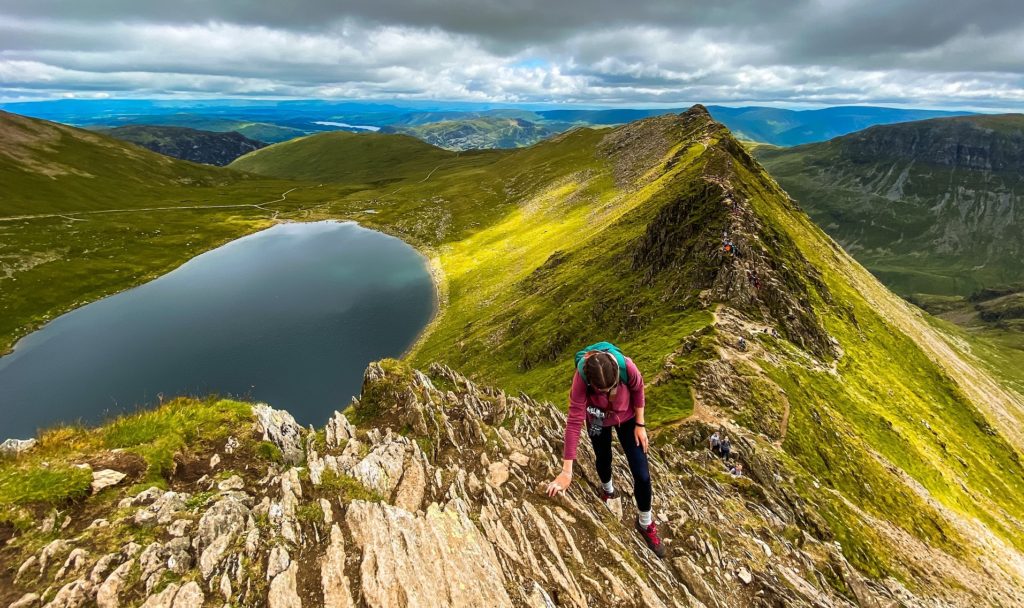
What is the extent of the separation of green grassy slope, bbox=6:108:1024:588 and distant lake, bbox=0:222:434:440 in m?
16.7

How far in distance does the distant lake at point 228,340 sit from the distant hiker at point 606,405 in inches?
2347

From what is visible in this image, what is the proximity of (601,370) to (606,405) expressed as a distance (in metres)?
1.52

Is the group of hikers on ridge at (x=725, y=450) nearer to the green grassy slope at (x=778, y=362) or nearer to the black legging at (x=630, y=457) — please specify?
the green grassy slope at (x=778, y=362)

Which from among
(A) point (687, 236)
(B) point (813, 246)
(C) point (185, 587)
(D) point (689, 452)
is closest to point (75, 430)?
(C) point (185, 587)

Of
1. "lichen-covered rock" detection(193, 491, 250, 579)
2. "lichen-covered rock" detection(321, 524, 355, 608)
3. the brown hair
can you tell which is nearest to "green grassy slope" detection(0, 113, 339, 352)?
"lichen-covered rock" detection(193, 491, 250, 579)

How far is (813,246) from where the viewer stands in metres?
84.8

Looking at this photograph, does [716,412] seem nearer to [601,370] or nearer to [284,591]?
[601,370]

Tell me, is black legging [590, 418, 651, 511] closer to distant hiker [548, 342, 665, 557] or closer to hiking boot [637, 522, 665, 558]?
distant hiker [548, 342, 665, 557]

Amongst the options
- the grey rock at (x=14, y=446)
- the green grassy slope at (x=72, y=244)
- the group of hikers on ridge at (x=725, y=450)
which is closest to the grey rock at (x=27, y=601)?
the grey rock at (x=14, y=446)

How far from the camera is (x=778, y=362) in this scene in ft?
135

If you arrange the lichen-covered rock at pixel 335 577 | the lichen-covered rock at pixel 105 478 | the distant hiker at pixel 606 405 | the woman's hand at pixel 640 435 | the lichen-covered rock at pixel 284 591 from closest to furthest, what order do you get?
the lichen-covered rock at pixel 284 591
the lichen-covered rock at pixel 335 577
the distant hiker at pixel 606 405
the lichen-covered rock at pixel 105 478
the woman's hand at pixel 640 435

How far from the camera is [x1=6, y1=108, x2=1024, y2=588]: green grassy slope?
3159 cm

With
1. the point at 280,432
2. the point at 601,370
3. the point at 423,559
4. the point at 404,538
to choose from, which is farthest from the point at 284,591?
the point at 601,370

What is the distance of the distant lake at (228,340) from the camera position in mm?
72375
